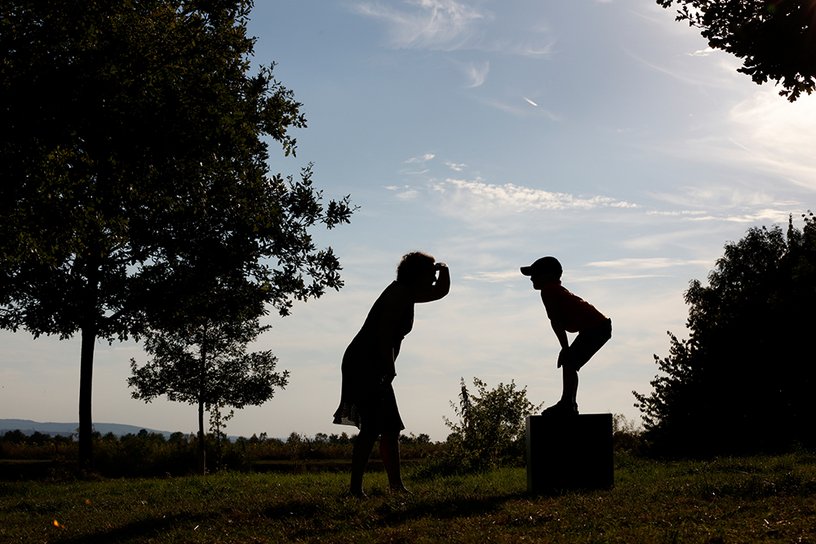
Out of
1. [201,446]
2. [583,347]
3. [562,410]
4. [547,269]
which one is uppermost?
[547,269]

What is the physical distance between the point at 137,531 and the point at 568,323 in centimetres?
553

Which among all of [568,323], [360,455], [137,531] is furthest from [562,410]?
[137,531]

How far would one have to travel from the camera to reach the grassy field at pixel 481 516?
25.1 ft

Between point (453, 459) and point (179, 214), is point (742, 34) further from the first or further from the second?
point (179, 214)

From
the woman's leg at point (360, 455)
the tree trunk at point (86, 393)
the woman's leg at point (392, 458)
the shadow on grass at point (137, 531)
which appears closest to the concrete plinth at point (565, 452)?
the woman's leg at point (392, 458)

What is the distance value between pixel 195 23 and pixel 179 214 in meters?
5.92

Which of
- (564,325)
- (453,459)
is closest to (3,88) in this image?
(564,325)

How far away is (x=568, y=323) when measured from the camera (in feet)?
34.3

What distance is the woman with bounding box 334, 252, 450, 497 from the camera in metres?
10.3

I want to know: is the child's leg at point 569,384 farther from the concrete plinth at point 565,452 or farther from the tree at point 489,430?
the tree at point 489,430

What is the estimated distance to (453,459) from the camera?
1889 centimetres

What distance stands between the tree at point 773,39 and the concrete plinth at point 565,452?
6443mm

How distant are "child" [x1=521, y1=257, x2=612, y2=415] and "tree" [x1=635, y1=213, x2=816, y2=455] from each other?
23429mm

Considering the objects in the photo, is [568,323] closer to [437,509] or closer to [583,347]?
[583,347]
